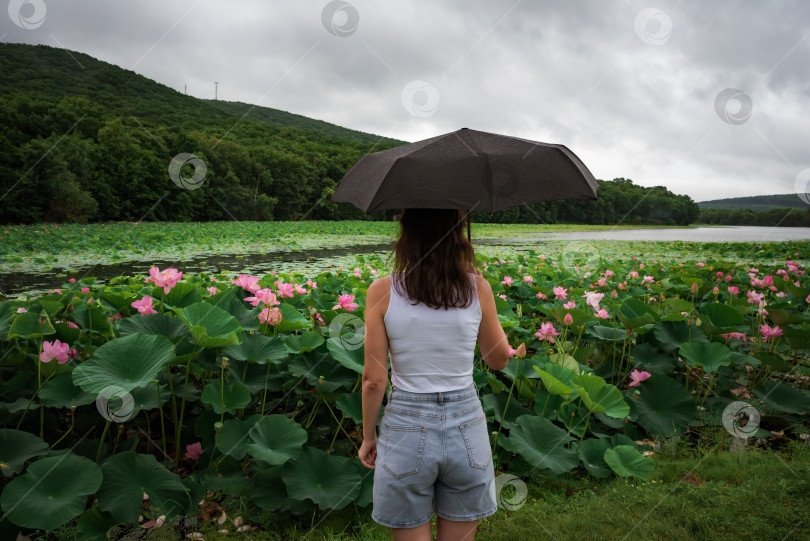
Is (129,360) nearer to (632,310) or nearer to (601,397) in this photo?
(601,397)

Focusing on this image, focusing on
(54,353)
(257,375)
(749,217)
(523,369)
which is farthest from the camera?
(749,217)

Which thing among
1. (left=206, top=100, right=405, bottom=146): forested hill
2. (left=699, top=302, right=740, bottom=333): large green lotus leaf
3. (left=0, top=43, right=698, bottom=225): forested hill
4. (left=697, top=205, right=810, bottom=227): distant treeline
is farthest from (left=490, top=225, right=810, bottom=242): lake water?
(left=206, top=100, right=405, bottom=146): forested hill

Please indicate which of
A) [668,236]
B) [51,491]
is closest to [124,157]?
[51,491]

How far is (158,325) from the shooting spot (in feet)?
5.99

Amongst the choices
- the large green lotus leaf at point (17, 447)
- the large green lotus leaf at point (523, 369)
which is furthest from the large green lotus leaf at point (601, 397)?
the large green lotus leaf at point (17, 447)

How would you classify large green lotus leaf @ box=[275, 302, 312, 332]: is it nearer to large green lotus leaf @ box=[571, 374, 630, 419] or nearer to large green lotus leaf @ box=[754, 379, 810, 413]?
large green lotus leaf @ box=[571, 374, 630, 419]

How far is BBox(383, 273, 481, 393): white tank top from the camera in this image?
3.80 ft

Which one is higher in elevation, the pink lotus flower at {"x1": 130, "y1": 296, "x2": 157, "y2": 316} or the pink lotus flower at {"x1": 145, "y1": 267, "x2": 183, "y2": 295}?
the pink lotus flower at {"x1": 145, "y1": 267, "x2": 183, "y2": 295}

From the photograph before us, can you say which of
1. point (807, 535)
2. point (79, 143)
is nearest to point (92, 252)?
point (807, 535)

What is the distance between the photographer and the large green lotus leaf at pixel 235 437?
5.43 feet

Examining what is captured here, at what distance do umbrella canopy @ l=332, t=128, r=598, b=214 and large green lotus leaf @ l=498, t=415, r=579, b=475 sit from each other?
1.07 meters

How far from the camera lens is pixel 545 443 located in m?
1.98

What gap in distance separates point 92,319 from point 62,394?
0.48m

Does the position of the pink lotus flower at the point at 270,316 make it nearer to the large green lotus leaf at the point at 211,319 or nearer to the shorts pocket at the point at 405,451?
the large green lotus leaf at the point at 211,319
